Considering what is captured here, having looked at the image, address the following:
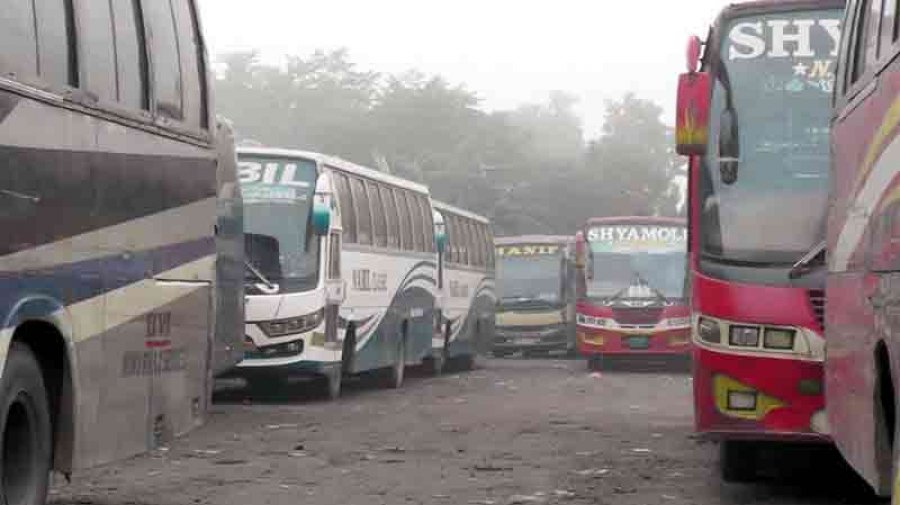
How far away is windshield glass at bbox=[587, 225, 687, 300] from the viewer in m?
30.5

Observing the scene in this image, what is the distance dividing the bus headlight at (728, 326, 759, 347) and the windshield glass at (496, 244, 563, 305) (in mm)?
27525

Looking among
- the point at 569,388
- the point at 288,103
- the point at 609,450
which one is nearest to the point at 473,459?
the point at 609,450

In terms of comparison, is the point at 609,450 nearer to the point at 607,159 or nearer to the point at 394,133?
the point at 394,133

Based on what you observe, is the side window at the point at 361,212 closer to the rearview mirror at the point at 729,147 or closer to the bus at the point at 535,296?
the rearview mirror at the point at 729,147

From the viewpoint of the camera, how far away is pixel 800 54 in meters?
11.4

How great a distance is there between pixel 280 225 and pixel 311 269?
59cm

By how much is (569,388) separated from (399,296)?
2649mm

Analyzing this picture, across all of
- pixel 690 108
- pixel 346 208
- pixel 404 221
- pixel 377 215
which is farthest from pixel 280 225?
pixel 690 108

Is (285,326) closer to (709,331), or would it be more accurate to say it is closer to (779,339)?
(709,331)

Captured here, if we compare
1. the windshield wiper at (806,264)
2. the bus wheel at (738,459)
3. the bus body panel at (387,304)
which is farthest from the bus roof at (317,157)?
the windshield wiper at (806,264)

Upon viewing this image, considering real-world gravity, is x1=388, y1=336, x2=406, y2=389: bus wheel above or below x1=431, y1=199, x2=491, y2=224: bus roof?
below

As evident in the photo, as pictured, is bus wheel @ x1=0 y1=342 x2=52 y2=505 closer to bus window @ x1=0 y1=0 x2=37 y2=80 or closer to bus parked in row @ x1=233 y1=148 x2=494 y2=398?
bus window @ x1=0 y1=0 x2=37 y2=80

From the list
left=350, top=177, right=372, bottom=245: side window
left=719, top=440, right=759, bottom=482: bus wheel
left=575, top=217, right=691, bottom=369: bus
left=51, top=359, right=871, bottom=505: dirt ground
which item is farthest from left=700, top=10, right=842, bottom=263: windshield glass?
left=575, top=217, right=691, bottom=369: bus

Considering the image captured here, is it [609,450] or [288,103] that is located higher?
[288,103]
